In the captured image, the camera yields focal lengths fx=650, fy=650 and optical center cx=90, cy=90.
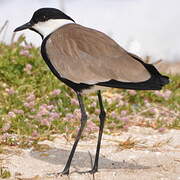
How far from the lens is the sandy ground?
208 inches

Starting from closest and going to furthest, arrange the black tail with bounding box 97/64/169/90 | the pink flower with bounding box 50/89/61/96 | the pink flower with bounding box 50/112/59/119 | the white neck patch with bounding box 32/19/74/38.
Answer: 1. the black tail with bounding box 97/64/169/90
2. the white neck patch with bounding box 32/19/74/38
3. the pink flower with bounding box 50/112/59/119
4. the pink flower with bounding box 50/89/61/96

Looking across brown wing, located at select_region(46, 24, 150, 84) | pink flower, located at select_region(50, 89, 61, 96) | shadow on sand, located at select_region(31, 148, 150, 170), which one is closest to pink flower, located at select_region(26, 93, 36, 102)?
pink flower, located at select_region(50, 89, 61, 96)

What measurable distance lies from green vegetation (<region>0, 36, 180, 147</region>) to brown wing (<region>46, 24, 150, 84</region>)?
3.56 ft

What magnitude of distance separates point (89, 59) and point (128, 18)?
8.05 m

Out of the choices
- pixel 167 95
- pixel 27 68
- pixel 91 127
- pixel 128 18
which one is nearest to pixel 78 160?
pixel 91 127

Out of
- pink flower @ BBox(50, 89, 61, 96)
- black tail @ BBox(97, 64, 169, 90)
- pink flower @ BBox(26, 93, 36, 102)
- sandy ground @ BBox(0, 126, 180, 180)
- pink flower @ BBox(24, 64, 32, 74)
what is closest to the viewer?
black tail @ BBox(97, 64, 169, 90)

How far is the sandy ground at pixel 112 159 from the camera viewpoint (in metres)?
5.28

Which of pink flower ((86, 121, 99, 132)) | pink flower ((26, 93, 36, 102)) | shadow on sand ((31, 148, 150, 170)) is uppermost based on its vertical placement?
pink flower ((26, 93, 36, 102))

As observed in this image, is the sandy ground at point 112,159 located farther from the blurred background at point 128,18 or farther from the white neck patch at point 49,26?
the blurred background at point 128,18

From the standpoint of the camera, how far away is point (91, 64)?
17.0ft

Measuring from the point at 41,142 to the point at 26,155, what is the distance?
16.3 inches

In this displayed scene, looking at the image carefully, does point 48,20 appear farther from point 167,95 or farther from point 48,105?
point 167,95

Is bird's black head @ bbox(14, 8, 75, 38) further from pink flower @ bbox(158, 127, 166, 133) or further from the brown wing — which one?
pink flower @ bbox(158, 127, 166, 133)

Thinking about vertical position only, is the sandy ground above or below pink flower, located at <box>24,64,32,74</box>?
below
